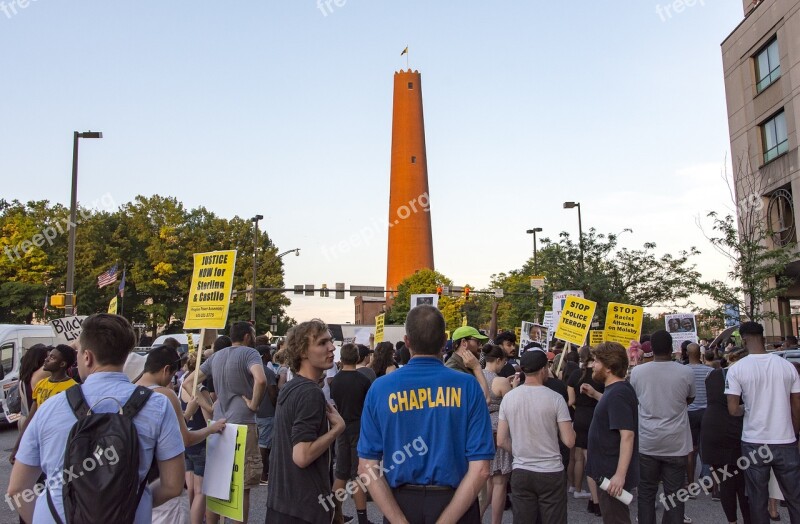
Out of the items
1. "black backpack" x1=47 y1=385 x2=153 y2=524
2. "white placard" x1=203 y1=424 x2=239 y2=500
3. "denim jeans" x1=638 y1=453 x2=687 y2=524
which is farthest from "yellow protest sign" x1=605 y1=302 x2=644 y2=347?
"black backpack" x1=47 y1=385 x2=153 y2=524

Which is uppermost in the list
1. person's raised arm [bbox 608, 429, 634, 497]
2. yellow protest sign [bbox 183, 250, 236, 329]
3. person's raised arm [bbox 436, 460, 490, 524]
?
yellow protest sign [bbox 183, 250, 236, 329]

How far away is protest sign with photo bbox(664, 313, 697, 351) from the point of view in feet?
57.2

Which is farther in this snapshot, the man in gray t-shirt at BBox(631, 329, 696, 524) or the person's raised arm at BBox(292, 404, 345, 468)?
the man in gray t-shirt at BBox(631, 329, 696, 524)

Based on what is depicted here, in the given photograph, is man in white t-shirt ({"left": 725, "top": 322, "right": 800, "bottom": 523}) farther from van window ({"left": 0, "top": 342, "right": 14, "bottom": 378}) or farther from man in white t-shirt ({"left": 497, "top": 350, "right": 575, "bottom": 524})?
van window ({"left": 0, "top": 342, "right": 14, "bottom": 378})

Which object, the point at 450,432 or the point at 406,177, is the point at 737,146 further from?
the point at 406,177

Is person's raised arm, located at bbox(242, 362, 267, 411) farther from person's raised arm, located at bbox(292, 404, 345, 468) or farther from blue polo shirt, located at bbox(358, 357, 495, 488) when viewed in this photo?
blue polo shirt, located at bbox(358, 357, 495, 488)

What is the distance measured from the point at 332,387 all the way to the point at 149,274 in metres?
48.5

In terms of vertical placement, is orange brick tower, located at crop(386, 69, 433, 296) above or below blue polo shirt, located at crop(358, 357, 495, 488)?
above

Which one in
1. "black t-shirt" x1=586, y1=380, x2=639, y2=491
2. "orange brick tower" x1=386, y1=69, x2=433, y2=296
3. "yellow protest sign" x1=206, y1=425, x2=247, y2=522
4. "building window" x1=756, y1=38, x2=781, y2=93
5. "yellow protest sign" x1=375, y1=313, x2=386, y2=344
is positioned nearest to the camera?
"yellow protest sign" x1=206, y1=425, x2=247, y2=522

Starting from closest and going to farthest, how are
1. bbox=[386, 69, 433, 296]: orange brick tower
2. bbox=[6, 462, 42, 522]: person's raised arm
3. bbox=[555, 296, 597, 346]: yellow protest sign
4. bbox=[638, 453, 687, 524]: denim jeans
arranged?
1. bbox=[6, 462, 42, 522]: person's raised arm
2. bbox=[638, 453, 687, 524]: denim jeans
3. bbox=[555, 296, 597, 346]: yellow protest sign
4. bbox=[386, 69, 433, 296]: orange brick tower

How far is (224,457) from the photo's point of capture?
4871 mm

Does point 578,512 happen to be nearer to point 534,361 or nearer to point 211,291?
point 534,361

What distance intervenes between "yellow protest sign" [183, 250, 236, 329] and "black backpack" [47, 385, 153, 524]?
4201 millimetres

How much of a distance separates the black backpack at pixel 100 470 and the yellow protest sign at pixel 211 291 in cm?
420
